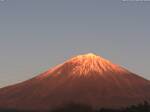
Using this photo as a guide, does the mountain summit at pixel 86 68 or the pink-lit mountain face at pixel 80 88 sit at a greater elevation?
the mountain summit at pixel 86 68

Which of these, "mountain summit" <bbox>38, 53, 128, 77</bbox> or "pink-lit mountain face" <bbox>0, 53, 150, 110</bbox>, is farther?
"mountain summit" <bbox>38, 53, 128, 77</bbox>

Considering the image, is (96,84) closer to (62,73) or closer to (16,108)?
(62,73)

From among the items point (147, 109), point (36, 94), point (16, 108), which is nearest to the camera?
point (147, 109)

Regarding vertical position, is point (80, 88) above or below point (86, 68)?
below

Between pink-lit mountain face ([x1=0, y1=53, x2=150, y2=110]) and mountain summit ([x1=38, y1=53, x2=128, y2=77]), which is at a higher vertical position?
mountain summit ([x1=38, y1=53, x2=128, y2=77])

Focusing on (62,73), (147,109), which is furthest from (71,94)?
(147,109)

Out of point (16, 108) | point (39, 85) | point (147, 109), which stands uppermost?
point (39, 85)

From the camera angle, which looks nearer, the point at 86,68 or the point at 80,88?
the point at 80,88

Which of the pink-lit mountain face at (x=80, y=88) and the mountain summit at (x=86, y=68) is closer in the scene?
the pink-lit mountain face at (x=80, y=88)
